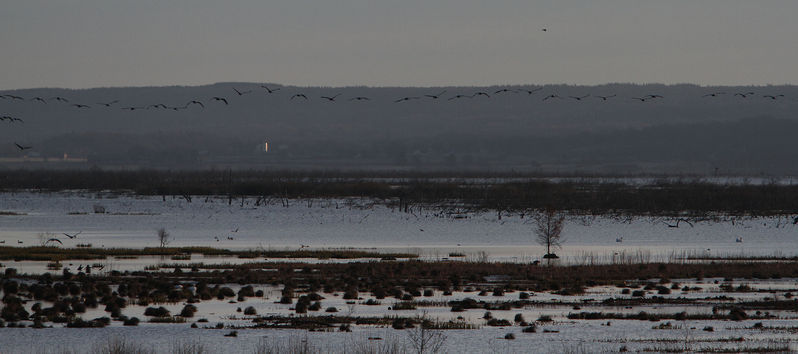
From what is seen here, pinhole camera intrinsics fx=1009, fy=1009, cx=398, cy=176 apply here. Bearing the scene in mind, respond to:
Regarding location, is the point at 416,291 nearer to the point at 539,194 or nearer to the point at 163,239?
the point at 163,239

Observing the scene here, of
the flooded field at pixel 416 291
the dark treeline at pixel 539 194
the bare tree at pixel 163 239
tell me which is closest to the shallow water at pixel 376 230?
the flooded field at pixel 416 291

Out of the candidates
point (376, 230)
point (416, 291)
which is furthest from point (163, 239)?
point (416, 291)

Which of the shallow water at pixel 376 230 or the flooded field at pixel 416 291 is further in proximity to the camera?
the shallow water at pixel 376 230

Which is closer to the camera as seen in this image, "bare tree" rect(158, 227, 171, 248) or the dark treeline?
"bare tree" rect(158, 227, 171, 248)

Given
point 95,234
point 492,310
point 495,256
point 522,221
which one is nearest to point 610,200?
point 522,221

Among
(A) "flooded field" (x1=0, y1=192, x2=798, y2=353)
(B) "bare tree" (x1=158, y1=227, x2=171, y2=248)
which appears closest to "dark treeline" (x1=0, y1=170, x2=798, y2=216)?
(A) "flooded field" (x1=0, y1=192, x2=798, y2=353)

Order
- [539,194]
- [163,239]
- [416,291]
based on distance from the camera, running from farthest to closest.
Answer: [539,194] → [163,239] → [416,291]

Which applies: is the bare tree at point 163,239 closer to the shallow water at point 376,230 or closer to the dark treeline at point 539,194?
the shallow water at point 376,230

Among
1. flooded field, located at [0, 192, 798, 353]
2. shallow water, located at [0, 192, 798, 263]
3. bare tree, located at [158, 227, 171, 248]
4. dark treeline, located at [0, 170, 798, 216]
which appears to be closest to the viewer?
flooded field, located at [0, 192, 798, 353]

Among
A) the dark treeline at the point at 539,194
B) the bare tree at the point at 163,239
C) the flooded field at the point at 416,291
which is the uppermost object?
the dark treeline at the point at 539,194

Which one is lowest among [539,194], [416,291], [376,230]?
[416,291]

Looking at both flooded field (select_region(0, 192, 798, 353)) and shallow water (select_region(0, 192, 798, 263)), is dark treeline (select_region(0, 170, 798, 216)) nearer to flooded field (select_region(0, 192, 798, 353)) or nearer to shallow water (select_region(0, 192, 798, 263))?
shallow water (select_region(0, 192, 798, 263))

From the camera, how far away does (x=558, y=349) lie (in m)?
23.1

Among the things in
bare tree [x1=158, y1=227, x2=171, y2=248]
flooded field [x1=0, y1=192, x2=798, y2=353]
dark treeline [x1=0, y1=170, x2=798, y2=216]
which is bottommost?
flooded field [x1=0, y1=192, x2=798, y2=353]
